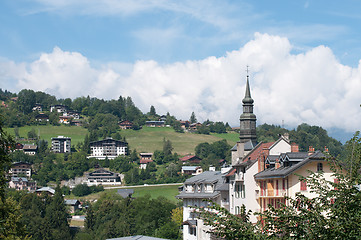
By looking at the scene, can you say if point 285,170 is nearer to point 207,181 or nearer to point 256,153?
point 256,153

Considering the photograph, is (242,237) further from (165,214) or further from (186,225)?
(165,214)

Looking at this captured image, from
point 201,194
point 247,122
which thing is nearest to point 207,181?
point 201,194

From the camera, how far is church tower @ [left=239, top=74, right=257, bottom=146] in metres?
105

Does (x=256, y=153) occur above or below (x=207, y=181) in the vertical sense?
above

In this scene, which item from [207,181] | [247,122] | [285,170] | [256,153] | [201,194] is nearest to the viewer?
[285,170]

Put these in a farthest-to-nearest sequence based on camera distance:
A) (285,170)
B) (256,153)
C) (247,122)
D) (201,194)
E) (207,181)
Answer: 1. (247,122)
2. (207,181)
3. (201,194)
4. (256,153)
5. (285,170)

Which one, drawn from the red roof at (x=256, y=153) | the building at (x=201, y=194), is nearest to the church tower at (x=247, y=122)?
the building at (x=201, y=194)

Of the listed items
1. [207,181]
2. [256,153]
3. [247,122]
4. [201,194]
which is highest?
[247,122]

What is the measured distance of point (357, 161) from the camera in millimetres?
20875

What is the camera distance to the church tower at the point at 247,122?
105m

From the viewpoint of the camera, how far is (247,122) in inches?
4232

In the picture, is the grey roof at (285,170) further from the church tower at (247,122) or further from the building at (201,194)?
the church tower at (247,122)

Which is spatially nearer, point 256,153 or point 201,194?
point 256,153

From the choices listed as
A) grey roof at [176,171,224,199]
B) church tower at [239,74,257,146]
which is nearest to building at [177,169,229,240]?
grey roof at [176,171,224,199]
